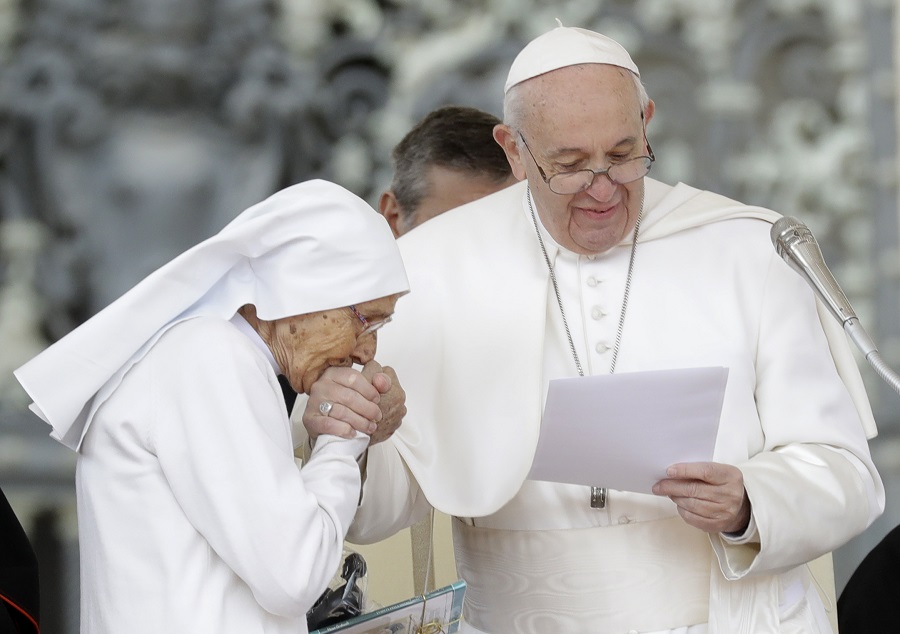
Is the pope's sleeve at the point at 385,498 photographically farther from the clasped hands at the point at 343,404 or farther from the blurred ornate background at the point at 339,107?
the blurred ornate background at the point at 339,107

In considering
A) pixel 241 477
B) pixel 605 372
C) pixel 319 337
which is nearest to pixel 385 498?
pixel 605 372

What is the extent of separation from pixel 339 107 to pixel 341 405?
3.70 meters

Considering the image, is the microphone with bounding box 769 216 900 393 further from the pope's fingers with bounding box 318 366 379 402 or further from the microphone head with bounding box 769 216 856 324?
the pope's fingers with bounding box 318 366 379 402

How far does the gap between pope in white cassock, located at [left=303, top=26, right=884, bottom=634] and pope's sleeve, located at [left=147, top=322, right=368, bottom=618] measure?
0.80 meters

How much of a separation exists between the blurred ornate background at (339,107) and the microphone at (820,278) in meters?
3.27

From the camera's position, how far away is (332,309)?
2.50 meters

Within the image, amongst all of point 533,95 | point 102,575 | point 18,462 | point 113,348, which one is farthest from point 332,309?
point 18,462

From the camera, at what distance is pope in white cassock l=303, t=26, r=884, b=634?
3.04 meters

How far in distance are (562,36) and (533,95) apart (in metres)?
0.20

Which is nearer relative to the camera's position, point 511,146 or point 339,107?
point 511,146

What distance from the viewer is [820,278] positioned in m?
2.64

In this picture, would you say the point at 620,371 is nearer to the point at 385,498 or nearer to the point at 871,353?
the point at 385,498

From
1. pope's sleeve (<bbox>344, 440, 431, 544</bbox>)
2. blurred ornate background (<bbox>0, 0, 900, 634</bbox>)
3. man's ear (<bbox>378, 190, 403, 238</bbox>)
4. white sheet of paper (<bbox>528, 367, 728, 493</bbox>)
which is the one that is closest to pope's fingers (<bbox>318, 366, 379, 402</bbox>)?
white sheet of paper (<bbox>528, 367, 728, 493</bbox>)

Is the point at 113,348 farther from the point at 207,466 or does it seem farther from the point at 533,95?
the point at 533,95
